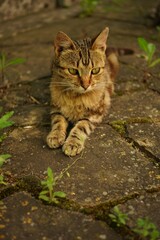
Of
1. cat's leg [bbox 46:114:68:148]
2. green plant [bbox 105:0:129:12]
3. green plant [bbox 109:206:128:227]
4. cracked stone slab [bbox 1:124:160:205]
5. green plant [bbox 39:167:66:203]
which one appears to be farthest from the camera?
green plant [bbox 105:0:129:12]

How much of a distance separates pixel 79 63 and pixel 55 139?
27.4 inches

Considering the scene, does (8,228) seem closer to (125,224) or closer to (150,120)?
(125,224)

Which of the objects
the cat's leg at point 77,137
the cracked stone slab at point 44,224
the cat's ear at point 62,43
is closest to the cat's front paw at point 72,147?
the cat's leg at point 77,137

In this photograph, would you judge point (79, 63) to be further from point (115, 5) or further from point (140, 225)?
point (115, 5)

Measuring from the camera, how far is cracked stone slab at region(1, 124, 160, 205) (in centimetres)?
254

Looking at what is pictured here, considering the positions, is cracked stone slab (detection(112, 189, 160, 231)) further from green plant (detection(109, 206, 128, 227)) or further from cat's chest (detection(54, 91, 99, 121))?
cat's chest (detection(54, 91, 99, 121))

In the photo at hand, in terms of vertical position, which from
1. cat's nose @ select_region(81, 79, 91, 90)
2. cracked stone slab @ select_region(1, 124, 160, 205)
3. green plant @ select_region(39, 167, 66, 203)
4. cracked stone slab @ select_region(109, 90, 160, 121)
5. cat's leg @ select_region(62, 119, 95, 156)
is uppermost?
cat's nose @ select_region(81, 79, 91, 90)

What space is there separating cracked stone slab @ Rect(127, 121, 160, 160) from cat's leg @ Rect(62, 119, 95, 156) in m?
→ 0.35

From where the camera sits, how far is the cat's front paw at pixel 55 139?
3.00 m

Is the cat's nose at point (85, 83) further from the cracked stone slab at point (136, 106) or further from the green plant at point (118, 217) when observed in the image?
the green plant at point (118, 217)

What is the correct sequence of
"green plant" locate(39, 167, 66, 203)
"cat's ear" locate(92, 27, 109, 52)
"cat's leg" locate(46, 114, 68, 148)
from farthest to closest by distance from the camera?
"cat's ear" locate(92, 27, 109, 52)
"cat's leg" locate(46, 114, 68, 148)
"green plant" locate(39, 167, 66, 203)

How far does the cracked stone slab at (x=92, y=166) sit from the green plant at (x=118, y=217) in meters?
0.16

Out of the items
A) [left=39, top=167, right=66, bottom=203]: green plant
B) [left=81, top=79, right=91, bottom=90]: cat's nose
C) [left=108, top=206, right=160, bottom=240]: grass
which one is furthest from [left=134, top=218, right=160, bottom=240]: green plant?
[left=81, top=79, right=91, bottom=90]: cat's nose

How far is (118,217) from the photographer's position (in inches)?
89.0
